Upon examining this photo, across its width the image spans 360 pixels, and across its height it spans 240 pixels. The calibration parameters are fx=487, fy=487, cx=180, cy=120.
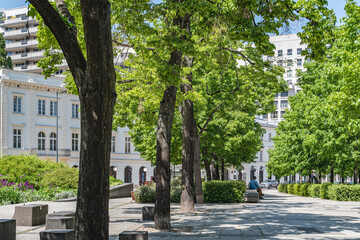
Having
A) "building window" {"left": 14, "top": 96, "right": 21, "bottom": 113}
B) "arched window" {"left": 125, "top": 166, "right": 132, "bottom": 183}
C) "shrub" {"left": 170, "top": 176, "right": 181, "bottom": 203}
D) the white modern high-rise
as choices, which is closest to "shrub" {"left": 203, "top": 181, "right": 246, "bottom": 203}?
"shrub" {"left": 170, "top": 176, "right": 181, "bottom": 203}

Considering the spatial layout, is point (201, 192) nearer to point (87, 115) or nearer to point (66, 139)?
point (87, 115)

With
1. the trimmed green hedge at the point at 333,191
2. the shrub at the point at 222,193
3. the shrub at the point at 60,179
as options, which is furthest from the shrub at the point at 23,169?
the trimmed green hedge at the point at 333,191

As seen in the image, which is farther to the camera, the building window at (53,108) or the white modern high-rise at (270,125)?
the white modern high-rise at (270,125)

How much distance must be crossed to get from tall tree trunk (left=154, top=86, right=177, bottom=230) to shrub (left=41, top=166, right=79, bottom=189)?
55.0 ft

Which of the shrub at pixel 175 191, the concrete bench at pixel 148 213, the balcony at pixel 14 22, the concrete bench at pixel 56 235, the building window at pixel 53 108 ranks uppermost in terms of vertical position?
the balcony at pixel 14 22

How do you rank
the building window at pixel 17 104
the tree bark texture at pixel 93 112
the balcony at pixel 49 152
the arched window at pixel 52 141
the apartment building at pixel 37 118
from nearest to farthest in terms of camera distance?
the tree bark texture at pixel 93 112
the apartment building at pixel 37 118
the building window at pixel 17 104
the balcony at pixel 49 152
the arched window at pixel 52 141

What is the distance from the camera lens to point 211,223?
16.2m

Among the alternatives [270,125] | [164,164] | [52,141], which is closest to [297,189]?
[52,141]

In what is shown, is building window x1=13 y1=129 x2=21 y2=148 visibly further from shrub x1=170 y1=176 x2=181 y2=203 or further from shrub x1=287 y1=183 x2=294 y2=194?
shrub x1=170 y1=176 x2=181 y2=203

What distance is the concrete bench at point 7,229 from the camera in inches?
431

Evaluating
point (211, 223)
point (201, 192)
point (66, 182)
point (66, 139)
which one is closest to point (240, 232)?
point (211, 223)

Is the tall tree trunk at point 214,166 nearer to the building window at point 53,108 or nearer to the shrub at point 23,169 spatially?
the shrub at point 23,169

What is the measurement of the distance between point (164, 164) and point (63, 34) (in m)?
6.95

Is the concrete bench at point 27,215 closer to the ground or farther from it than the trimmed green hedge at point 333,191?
farther from it
